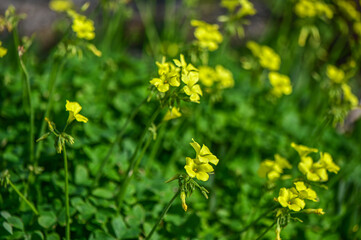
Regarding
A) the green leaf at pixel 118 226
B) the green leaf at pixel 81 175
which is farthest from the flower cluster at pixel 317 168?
the green leaf at pixel 81 175

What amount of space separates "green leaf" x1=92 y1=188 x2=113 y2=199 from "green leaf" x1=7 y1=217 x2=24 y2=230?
39 centimetres

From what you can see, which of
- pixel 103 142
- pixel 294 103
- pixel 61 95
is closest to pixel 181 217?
pixel 103 142

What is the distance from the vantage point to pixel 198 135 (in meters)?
2.66

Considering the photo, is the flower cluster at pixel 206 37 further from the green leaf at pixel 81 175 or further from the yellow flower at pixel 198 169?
the green leaf at pixel 81 175

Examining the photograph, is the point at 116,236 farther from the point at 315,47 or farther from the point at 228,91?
the point at 315,47

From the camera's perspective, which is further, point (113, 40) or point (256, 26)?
point (256, 26)

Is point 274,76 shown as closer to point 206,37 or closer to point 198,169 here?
point 206,37

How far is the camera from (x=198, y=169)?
1402 millimetres

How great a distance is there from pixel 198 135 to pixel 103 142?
2.44ft

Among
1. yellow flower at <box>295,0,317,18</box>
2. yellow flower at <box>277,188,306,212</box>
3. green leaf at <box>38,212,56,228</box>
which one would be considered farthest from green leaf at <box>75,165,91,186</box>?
yellow flower at <box>295,0,317,18</box>

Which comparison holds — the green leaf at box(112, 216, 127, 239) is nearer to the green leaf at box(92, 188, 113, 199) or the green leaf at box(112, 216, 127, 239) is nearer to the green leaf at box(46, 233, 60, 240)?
the green leaf at box(92, 188, 113, 199)

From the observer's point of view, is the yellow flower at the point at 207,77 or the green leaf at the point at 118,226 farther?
the yellow flower at the point at 207,77

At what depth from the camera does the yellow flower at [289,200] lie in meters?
1.41

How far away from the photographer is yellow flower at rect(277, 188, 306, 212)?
1412 millimetres
